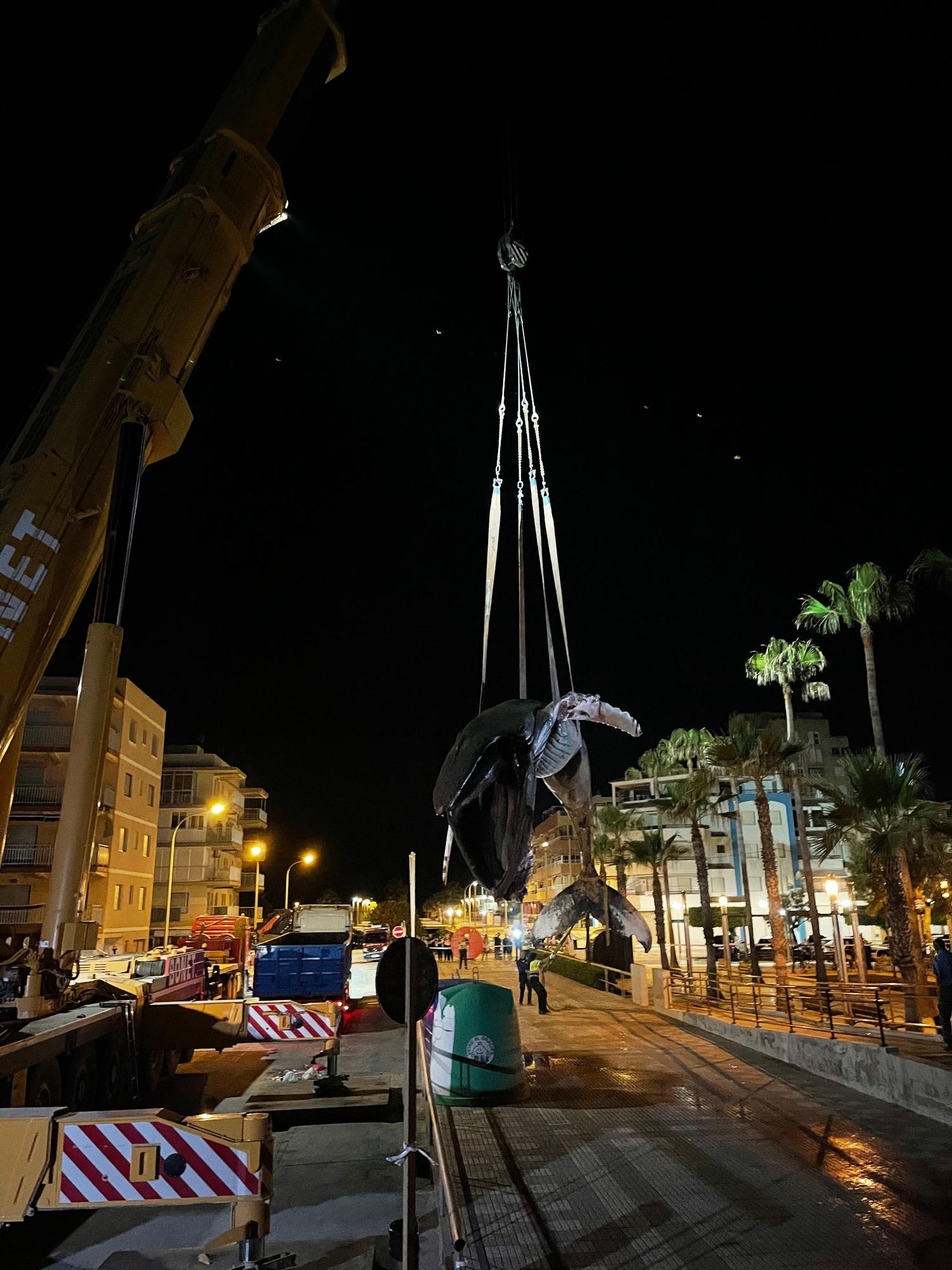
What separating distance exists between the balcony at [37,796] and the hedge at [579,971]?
22.1 meters

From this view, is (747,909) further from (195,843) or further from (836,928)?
(195,843)

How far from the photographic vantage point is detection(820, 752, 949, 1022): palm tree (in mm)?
18844

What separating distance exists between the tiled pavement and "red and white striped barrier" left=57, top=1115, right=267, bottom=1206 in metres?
2.65

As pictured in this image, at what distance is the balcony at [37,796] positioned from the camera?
1345 inches

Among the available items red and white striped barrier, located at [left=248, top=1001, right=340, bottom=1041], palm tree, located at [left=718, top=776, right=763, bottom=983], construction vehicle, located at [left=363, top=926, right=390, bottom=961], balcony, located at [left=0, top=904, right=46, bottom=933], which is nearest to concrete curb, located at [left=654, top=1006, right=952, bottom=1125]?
palm tree, located at [left=718, top=776, right=763, bottom=983]

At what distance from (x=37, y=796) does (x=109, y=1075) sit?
1045 inches

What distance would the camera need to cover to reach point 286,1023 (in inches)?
539

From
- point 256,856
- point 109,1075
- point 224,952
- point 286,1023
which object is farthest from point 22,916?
point 109,1075

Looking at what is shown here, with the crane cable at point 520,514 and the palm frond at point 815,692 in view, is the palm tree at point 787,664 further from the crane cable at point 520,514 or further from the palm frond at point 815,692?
the crane cable at point 520,514

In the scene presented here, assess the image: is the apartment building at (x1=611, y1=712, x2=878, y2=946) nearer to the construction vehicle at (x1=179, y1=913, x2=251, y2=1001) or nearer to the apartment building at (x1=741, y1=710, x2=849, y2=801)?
the apartment building at (x1=741, y1=710, x2=849, y2=801)

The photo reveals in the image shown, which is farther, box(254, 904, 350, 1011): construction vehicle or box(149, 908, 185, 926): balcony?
box(149, 908, 185, 926): balcony

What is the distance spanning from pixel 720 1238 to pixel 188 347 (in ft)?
35.0

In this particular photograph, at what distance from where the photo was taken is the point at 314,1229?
297 inches

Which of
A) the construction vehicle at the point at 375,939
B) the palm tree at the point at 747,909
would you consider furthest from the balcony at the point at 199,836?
the palm tree at the point at 747,909
